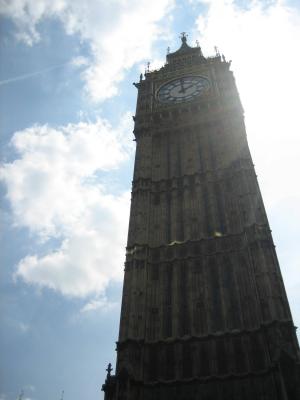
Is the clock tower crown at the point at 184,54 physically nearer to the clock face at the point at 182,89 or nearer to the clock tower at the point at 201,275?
the clock face at the point at 182,89

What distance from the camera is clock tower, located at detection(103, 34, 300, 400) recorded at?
81.6 feet

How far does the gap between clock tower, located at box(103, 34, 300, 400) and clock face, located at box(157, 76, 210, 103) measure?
7.56 ft

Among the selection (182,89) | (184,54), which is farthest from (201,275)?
(184,54)

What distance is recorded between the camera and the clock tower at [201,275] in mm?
24859

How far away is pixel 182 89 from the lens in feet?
167

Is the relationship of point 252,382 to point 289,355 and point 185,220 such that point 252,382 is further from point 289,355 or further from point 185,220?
point 185,220

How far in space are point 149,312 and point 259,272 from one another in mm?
7462

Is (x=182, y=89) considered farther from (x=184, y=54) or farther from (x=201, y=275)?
(x=201, y=275)

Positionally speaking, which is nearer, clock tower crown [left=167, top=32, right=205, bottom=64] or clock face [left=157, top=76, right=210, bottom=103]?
clock face [left=157, top=76, right=210, bottom=103]

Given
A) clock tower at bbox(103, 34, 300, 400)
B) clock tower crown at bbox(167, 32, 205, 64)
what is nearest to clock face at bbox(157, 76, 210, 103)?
clock tower at bbox(103, 34, 300, 400)

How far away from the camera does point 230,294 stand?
2914 centimetres

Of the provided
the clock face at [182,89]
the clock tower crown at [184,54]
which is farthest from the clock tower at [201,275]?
the clock tower crown at [184,54]

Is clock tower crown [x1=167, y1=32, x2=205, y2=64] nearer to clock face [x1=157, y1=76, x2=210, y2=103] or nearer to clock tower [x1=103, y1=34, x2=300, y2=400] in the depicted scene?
clock face [x1=157, y1=76, x2=210, y2=103]

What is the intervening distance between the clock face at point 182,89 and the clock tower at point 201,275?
2303mm
